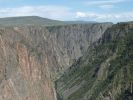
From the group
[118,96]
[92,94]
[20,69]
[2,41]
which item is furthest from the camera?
[92,94]

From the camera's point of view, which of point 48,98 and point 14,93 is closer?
point 14,93

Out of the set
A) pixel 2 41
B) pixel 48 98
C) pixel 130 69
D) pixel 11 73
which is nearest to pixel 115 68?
pixel 130 69

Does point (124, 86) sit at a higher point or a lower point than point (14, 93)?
lower

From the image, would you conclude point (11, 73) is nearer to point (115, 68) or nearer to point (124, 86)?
point (124, 86)

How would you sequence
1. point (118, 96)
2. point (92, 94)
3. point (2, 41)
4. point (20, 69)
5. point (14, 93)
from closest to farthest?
point (14, 93)
point (20, 69)
point (2, 41)
point (118, 96)
point (92, 94)

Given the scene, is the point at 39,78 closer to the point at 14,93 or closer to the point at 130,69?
the point at 14,93

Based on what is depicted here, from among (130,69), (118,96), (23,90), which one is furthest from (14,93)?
Result: (130,69)

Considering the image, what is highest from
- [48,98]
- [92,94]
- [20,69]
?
[20,69]

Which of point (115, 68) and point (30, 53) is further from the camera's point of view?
point (115, 68)

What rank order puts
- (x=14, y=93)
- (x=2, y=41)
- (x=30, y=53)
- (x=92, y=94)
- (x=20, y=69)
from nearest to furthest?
(x=14, y=93), (x=20, y=69), (x=2, y=41), (x=30, y=53), (x=92, y=94)
